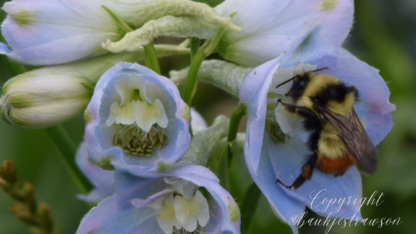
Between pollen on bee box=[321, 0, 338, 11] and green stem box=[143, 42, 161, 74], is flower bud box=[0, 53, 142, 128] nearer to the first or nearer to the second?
green stem box=[143, 42, 161, 74]

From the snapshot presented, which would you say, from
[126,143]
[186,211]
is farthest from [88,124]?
[186,211]

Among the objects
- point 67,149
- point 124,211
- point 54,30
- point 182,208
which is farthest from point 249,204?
point 54,30

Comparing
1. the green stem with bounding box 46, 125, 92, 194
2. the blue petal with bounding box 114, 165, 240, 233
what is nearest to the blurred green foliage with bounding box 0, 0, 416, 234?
the green stem with bounding box 46, 125, 92, 194

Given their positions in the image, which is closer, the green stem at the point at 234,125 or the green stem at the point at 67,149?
the green stem at the point at 234,125

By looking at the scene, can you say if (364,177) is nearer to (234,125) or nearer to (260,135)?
(234,125)

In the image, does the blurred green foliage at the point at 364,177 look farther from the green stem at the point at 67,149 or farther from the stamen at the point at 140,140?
the stamen at the point at 140,140

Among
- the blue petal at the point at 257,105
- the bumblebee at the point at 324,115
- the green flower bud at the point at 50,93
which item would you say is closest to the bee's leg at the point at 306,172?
the bumblebee at the point at 324,115
